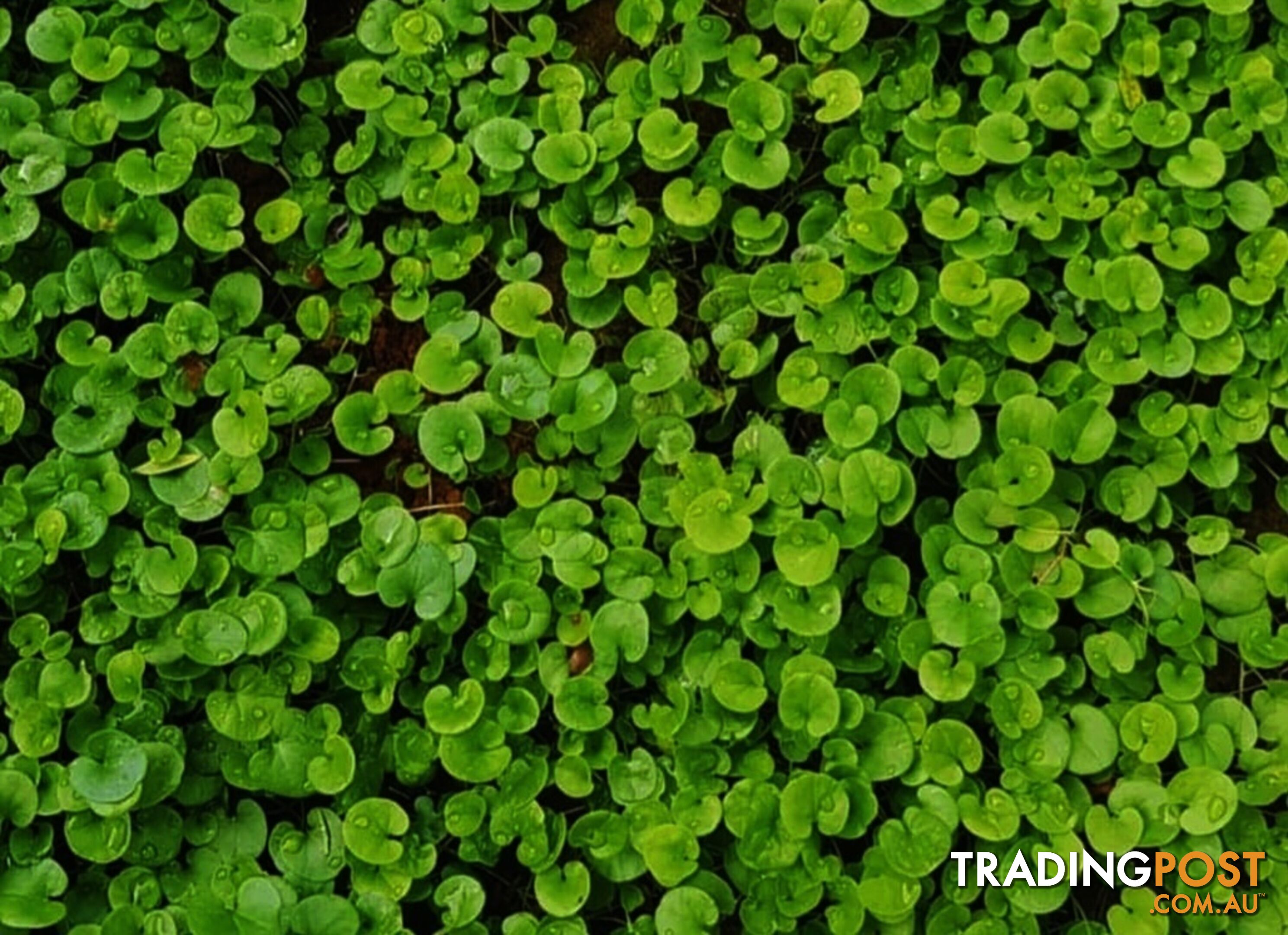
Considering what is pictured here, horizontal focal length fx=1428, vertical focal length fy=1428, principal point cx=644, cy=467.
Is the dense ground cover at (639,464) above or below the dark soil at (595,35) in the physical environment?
below

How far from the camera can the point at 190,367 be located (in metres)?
2.33

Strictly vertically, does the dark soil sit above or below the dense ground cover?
above

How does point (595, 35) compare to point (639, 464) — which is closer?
point (639, 464)

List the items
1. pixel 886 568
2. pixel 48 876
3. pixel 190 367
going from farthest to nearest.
A: pixel 190 367 → pixel 886 568 → pixel 48 876

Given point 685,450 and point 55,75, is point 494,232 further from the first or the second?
point 55,75

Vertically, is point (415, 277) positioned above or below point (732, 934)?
above

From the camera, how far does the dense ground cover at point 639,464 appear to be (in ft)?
6.79

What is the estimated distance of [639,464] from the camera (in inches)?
91.0

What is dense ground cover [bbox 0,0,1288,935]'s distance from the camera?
2068mm

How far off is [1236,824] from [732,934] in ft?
2.48

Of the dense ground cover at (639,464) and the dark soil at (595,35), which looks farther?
the dark soil at (595,35)

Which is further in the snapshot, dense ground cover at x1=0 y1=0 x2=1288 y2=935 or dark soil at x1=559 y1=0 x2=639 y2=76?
dark soil at x1=559 y1=0 x2=639 y2=76

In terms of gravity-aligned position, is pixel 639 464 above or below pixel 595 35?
below

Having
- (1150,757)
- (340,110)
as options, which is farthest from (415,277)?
(1150,757)
